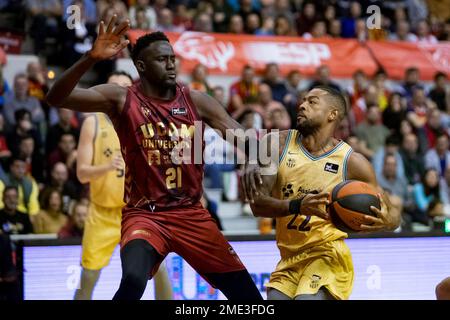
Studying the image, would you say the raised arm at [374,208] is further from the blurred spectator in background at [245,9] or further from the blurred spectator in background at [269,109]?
the blurred spectator in background at [245,9]

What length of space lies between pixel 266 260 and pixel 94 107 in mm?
3500

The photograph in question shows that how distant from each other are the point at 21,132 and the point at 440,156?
6.52m

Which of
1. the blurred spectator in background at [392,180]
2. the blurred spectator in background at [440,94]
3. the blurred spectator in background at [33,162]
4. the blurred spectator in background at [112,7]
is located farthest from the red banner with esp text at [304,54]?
the blurred spectator in background at [392,180]

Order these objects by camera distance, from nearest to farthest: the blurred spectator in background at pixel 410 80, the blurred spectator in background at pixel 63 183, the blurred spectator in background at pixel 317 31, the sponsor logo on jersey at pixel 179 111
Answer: the sponsor logo on jersey at pixel 179 111 < the blurred spectator in background at pixel 63 183 < the blurred spectator in background at pixel 410 80 < the blurred spectator in background at pixel 317 31

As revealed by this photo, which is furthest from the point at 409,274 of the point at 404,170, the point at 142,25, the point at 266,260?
the point at 142,25

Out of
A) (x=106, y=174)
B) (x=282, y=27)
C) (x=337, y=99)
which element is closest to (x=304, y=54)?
(x=282, y=27)

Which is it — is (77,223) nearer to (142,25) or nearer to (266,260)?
(266,260)

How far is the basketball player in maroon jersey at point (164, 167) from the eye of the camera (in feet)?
21.9

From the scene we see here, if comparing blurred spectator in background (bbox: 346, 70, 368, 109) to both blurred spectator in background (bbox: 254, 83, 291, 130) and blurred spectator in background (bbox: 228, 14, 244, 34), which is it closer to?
blurred spectator in background (bbox: 254, 83, 291, 130)

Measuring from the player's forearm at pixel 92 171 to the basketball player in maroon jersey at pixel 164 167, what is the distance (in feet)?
6.27

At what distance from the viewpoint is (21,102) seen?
43.2ft

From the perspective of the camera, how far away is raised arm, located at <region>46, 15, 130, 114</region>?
6.30 meters

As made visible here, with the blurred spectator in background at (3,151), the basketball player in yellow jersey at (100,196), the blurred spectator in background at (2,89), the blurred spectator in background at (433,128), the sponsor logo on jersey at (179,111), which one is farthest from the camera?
the blurred spectator in background at (433,128)

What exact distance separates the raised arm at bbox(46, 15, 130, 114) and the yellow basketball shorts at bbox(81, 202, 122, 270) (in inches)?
99.3
